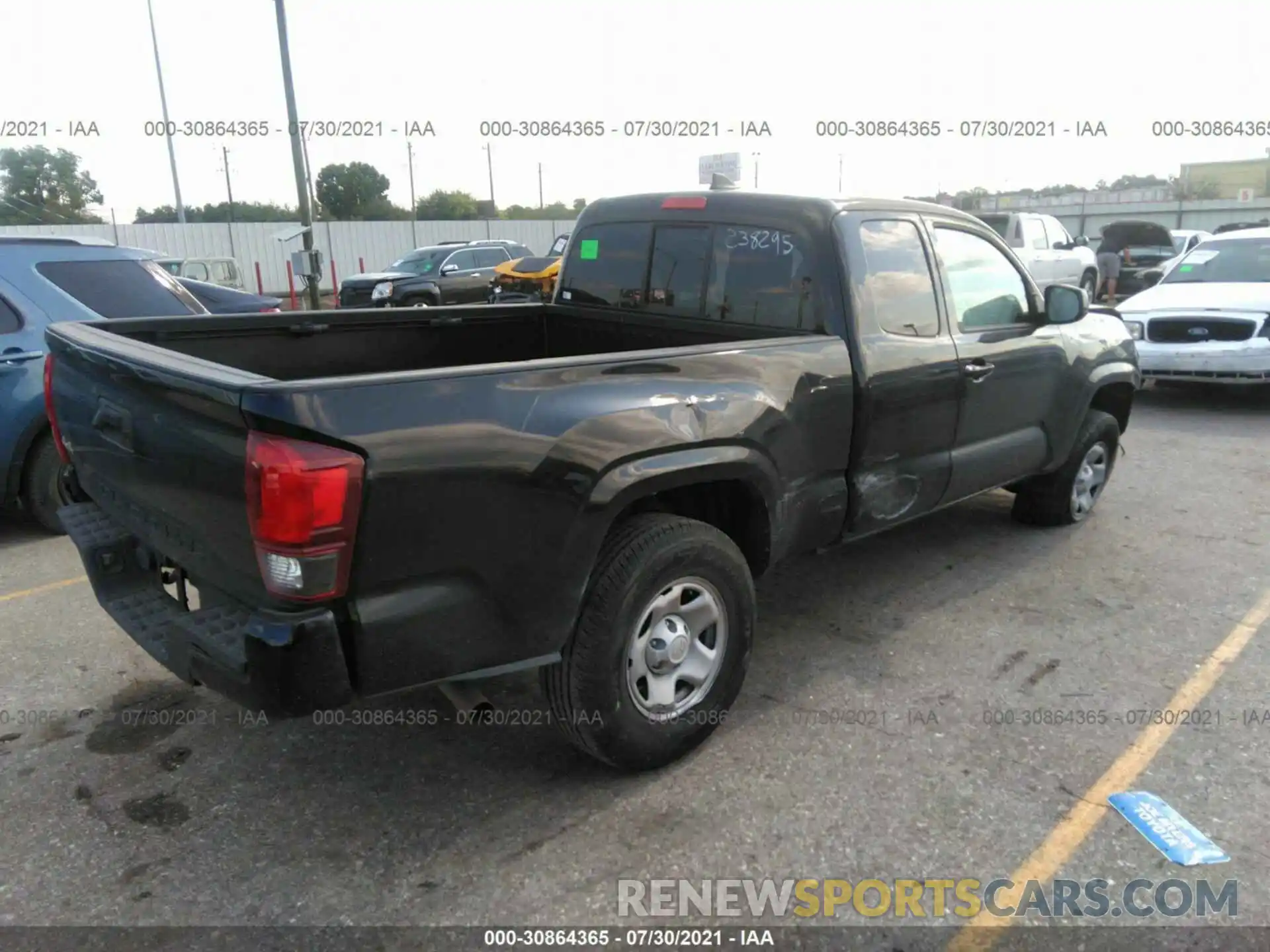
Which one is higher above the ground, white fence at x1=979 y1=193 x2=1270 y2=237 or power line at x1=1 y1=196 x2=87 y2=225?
power line at x1=1 y1=196 x2=87 y2=225

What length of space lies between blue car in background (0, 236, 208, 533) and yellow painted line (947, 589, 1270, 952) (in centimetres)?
514

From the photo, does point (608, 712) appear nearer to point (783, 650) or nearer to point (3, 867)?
point (783, 650)

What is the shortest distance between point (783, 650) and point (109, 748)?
8.63 feet

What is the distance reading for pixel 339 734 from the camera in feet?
11.1

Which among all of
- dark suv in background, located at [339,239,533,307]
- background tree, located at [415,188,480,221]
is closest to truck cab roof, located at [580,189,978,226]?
dark suv in background, located at [339,239,533,307]

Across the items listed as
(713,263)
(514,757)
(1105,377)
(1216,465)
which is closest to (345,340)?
(713,263)

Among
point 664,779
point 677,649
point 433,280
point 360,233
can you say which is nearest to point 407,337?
point 677,649

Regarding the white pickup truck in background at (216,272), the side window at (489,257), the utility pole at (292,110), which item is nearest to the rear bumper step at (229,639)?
the utility pole at (292,110)

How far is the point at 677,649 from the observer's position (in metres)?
3.05

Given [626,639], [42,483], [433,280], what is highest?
[433,280]

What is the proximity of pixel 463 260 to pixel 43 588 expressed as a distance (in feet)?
52.9

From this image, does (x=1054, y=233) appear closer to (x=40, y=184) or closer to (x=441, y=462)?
(x=441, y=462)

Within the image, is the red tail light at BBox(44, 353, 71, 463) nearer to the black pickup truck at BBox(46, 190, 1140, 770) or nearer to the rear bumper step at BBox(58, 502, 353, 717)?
the black pickup truck at BBox(46, 190, 1140, 770)

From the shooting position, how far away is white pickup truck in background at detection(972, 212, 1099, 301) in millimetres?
15633
